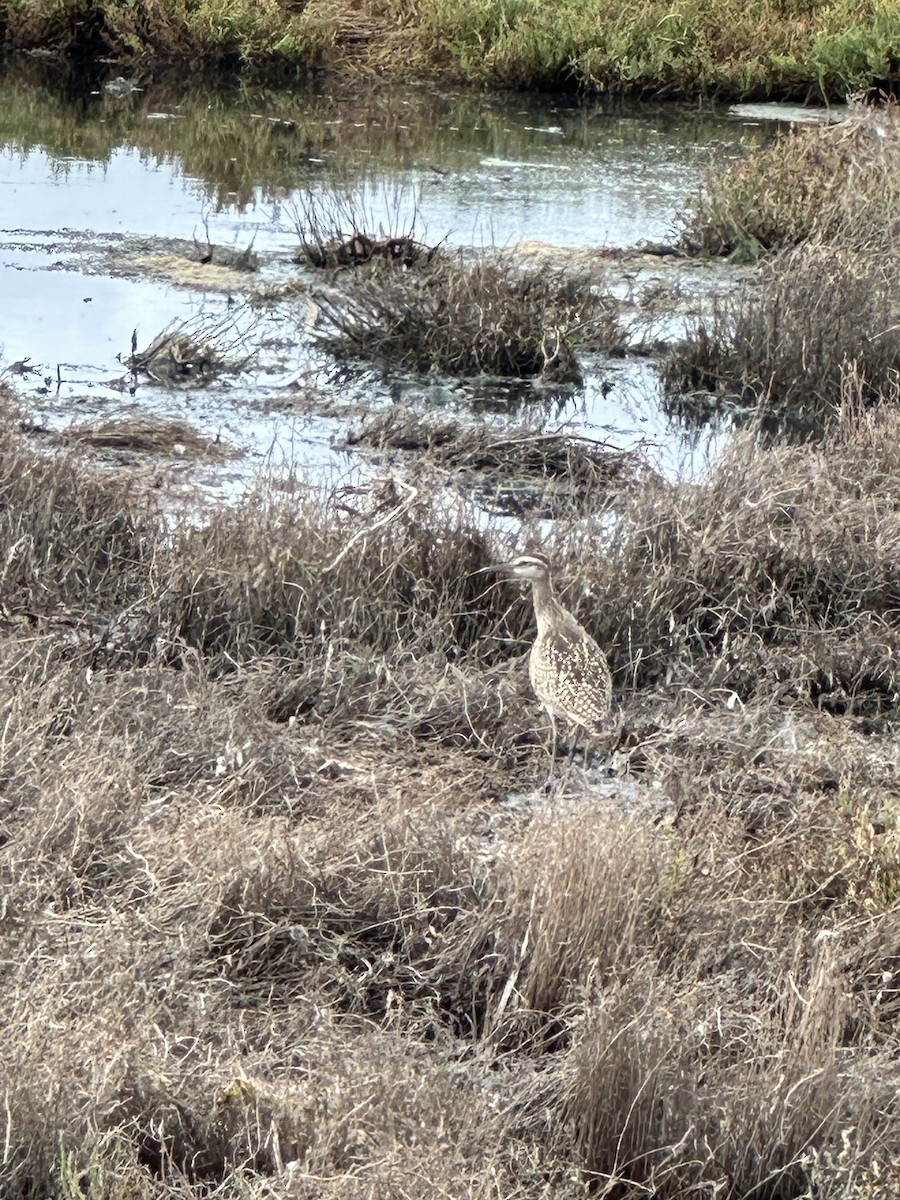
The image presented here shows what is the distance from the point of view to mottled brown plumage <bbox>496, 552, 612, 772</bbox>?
5.30 meters

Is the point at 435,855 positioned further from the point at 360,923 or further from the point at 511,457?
the point at 511,457

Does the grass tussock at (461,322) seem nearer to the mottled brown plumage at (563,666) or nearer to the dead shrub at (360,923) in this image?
the mottled brown plumage at (563,666)

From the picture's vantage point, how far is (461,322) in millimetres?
9977

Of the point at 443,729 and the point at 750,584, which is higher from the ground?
the point at 750,584

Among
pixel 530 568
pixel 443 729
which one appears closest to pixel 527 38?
pixel 530 568

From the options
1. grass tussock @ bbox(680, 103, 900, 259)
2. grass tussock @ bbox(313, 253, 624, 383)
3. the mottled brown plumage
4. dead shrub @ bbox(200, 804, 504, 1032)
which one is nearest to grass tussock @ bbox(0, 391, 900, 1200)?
dead shrub @ bbox(200, 804, 504, 1032)

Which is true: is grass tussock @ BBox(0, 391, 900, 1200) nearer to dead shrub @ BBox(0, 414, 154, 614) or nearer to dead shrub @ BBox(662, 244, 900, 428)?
Answer: dead shrub @ BBox(0, 414, 154, 614)

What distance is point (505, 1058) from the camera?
12.8 feet

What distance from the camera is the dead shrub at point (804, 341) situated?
923 cm

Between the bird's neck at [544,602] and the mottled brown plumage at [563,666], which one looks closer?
the mottled brown plumage at [563,666]

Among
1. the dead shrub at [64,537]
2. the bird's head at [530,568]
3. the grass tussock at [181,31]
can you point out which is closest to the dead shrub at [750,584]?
the bird's head at [530,568]

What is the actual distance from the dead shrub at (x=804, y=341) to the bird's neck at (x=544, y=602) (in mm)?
3437

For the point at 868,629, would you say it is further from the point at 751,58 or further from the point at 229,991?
the point at 751,58

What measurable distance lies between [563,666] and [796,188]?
24.5 feet
